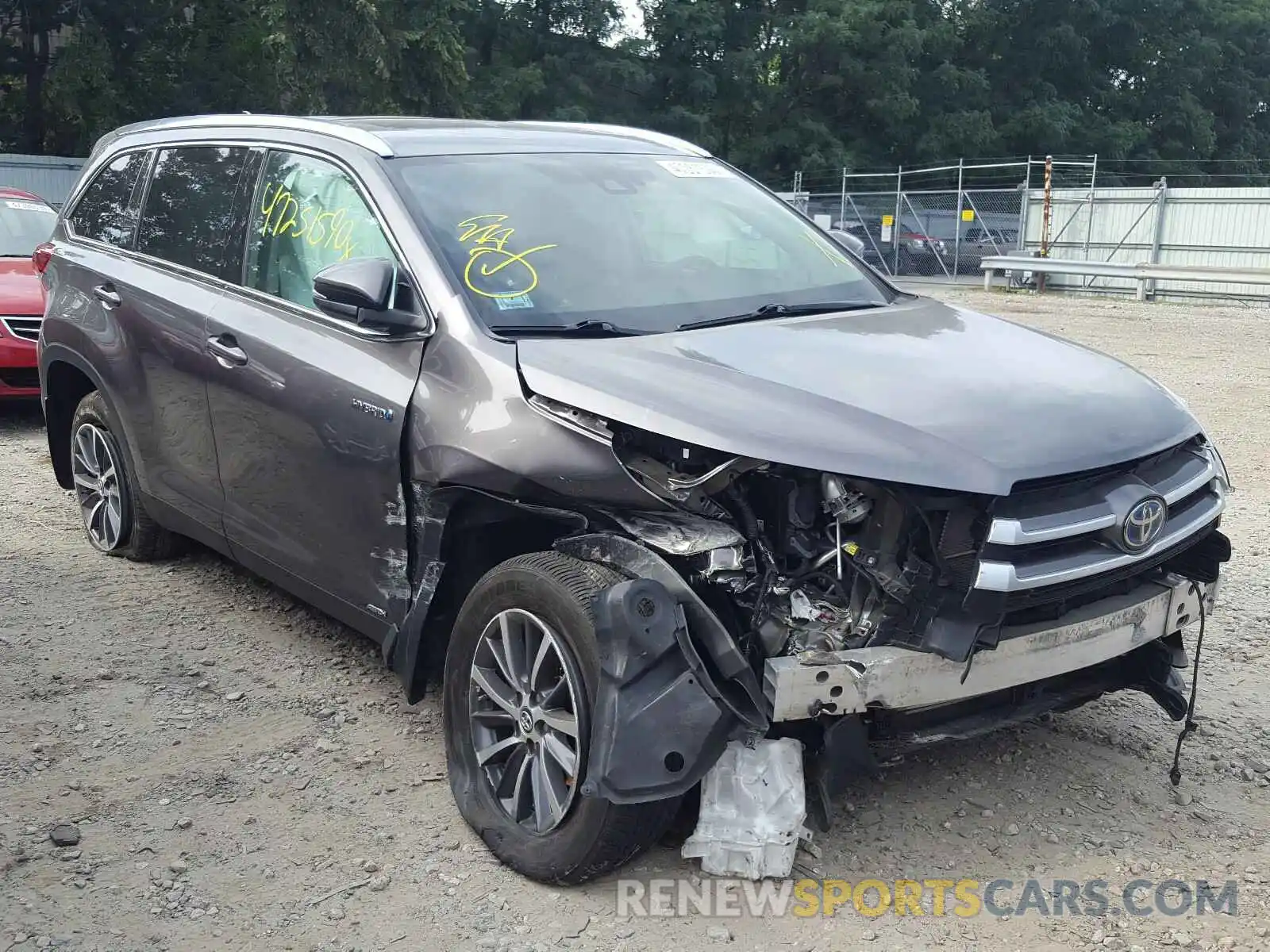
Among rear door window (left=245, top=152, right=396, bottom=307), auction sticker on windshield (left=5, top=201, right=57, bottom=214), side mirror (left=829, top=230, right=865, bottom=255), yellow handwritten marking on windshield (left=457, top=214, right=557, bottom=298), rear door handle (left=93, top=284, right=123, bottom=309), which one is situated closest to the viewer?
yellow handwritten marking on windshield (left=457, top=214, right=557, bottom=298)

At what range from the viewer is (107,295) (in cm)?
523

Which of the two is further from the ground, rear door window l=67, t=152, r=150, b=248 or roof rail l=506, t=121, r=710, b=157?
roof rail l=506, t=121, r=710, b=157

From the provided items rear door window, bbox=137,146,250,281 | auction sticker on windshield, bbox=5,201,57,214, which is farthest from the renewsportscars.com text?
auction sticker on windshield, bbox=5,201,57,214

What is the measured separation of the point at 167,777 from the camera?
3828mm

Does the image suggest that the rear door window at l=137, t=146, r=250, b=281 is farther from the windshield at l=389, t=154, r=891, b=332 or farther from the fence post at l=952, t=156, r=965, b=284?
the fence post at l=952, t=156, r=965, b=284

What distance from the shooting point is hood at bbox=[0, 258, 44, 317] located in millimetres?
8484

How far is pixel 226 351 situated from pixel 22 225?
21.8 ft

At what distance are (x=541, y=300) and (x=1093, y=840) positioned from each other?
211cm

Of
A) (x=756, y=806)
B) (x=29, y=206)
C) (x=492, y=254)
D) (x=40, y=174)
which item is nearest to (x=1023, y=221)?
(x=40, y=174)

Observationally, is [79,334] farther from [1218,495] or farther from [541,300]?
[1218,495]

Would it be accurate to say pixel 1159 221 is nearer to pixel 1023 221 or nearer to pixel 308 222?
pixel 1023 221

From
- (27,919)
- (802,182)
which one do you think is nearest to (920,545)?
(27,919)

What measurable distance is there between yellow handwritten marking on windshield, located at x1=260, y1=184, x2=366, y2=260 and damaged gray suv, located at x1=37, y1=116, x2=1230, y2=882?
14 mm

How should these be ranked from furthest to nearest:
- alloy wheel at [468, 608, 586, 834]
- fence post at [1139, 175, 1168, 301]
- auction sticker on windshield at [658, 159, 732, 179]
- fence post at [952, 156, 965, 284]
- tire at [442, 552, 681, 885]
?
fence post at [952, 156, 965, 284] < fence post at [1139, 175, 1168, 301] < auction sticker on windshield at [658, 159, 732, 179] < alloy wheel at [468, 608, 586, 834] < tire at [442, 552, 681, 885]
